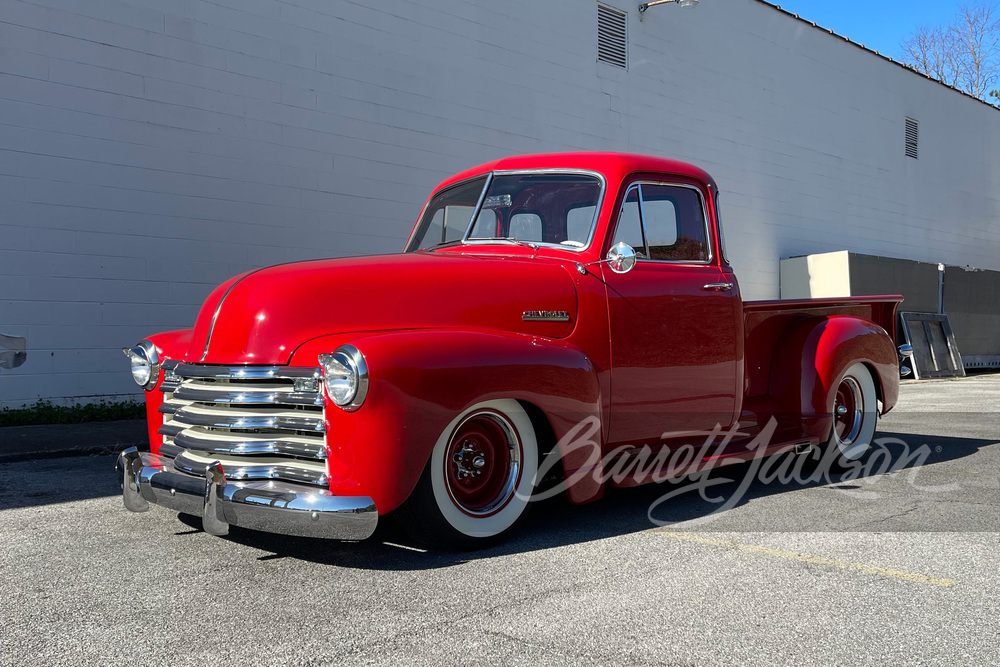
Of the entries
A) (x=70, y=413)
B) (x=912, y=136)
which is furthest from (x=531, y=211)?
(x=912, y=136)

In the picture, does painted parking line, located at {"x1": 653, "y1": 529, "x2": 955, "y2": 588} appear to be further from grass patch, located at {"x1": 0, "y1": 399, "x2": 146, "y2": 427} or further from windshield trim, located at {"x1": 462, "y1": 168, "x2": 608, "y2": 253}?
grass patch, located at {"x1": 0, "y1": 399, "x2": 146, "y2": 427}

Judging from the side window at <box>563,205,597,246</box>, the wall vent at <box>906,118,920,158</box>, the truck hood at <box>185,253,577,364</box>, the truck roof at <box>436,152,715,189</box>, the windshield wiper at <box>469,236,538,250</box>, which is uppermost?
the wall vent at <box>906,118,920,158</box>

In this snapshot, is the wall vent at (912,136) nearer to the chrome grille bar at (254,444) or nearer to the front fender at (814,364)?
the front fender at (814,364)

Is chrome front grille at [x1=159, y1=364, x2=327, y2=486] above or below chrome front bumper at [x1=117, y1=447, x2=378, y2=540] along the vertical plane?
above

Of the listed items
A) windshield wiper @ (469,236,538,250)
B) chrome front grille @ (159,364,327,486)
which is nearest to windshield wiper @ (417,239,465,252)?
windshield wiper @ (469,236,538,250)

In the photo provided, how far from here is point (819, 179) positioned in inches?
755

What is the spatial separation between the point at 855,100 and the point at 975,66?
24.0 meters

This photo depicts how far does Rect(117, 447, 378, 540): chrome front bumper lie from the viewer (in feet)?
11.2

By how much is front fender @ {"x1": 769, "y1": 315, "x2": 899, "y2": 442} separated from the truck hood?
83.7 inches

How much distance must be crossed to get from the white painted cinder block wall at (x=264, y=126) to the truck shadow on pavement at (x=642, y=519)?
539 cm

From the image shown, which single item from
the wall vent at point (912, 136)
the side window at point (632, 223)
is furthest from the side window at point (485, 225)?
the wall vent at point (912, 136)

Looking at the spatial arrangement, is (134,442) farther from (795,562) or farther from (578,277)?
(795,562)

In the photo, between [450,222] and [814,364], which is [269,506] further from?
[814,364]

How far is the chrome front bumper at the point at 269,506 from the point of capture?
134 inches
